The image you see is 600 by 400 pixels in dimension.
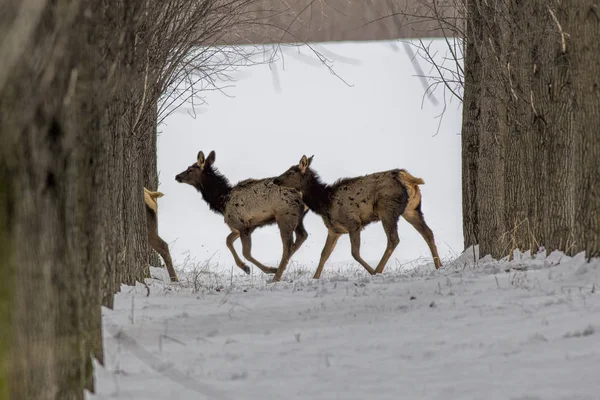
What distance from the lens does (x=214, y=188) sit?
1579 centimetres

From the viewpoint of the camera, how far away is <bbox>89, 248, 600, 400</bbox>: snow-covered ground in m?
4.71

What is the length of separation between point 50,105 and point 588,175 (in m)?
5.28

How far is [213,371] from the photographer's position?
5.23 metres

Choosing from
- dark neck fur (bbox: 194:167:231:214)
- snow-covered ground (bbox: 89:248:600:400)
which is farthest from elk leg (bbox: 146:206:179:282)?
snow-covered ground (bbox: 89:248:600:400)

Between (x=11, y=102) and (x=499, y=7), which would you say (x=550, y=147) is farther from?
(x=11, y=102)

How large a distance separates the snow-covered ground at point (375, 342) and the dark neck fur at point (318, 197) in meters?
5.31

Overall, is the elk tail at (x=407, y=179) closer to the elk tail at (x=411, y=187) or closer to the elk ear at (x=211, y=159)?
the elk tail at (x=411, y=187)

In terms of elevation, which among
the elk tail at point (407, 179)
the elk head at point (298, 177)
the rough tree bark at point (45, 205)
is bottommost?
the rough tree bark at point (45, 205)

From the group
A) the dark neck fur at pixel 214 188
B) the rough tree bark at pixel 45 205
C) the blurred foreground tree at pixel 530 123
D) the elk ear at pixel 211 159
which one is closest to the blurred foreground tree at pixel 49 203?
the rough tree bark at pixel 45 205

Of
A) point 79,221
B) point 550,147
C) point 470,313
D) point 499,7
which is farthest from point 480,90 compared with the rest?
point 79,221

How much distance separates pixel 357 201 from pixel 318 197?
629 millimetres

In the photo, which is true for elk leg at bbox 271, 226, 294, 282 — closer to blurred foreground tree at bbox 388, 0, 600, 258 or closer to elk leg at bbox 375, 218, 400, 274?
elk leg at bbox 375, 218, 400, 274

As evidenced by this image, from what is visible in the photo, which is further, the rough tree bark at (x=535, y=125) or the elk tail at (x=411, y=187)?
the elk tail at (x=411, y=187)

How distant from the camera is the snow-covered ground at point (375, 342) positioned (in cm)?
471
